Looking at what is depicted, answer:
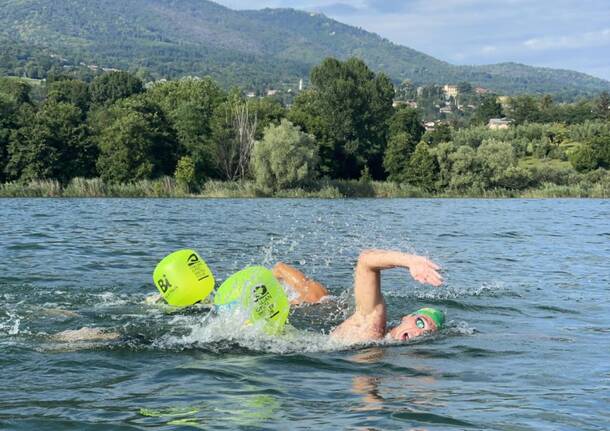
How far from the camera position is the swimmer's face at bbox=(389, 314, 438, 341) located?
396 inches

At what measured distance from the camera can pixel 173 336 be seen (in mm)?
10039

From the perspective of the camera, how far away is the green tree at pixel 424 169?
77.0 metres

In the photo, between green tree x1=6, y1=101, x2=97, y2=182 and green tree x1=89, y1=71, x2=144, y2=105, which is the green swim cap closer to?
green tree x1=6, y1=101, x2=97, y2=182

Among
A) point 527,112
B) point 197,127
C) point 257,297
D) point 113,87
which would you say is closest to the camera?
point 257,297

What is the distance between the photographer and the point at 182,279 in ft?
36.6

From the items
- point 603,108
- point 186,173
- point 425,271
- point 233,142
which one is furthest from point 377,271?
point 603,108

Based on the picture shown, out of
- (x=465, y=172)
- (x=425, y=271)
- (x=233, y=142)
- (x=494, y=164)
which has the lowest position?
(x=465, y=172)

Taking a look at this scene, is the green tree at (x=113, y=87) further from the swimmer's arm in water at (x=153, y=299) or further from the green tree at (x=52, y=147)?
the swimmer's arm in water at (x=153, y=299)

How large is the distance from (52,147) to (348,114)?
3920 cm

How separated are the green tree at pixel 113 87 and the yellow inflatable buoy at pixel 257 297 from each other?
391ft

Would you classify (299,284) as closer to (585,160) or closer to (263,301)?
(263,301)

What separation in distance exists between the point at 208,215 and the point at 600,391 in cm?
2960

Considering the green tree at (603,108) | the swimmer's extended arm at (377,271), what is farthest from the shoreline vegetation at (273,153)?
the swimmer's extended arm at (377,271)

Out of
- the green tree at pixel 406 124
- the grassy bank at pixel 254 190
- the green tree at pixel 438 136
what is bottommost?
the grassy bank at pixel 254 190
